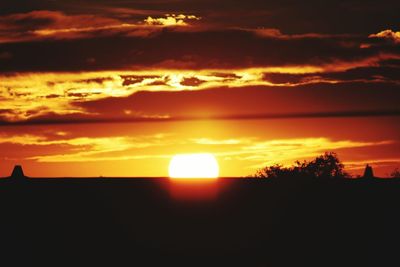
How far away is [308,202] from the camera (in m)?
45.2

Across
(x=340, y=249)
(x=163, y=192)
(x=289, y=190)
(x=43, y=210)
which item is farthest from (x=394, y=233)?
(x=43, y=210)

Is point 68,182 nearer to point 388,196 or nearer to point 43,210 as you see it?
point 43,210

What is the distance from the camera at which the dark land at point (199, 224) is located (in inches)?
1555

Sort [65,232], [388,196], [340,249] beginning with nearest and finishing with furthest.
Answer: [340,249]
[65,232]
[388,196]

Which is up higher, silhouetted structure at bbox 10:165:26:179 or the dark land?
silhouetted structure at bbox 10:165:26:179

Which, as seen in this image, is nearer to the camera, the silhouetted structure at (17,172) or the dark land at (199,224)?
the dark land at (199,224)

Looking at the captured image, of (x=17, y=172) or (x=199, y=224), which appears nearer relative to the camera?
(x=199, y=224)

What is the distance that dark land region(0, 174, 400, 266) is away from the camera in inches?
1555

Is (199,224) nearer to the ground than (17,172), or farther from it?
nearer to the ground

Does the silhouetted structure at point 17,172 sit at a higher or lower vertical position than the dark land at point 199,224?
higher

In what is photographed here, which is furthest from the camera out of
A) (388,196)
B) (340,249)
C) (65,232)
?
(388,196)

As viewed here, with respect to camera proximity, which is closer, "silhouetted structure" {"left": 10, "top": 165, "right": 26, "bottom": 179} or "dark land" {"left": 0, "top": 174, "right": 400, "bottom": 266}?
"dark land" {"left": 0, "top": 174, "right": 400, "bottom": 266}

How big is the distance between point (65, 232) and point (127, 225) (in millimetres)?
3025

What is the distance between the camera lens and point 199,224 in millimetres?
43250
